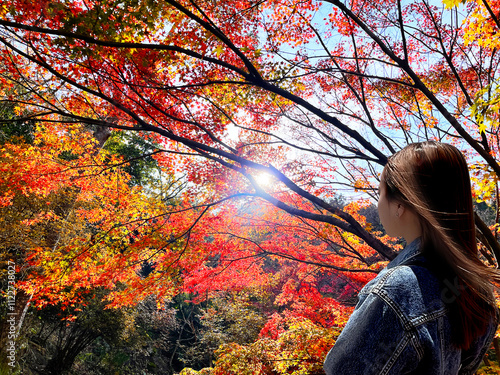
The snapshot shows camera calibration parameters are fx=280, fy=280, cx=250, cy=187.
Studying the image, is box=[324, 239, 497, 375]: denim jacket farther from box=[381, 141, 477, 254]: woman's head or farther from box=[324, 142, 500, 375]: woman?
box=[381, 141, 477, 254]: woman's head

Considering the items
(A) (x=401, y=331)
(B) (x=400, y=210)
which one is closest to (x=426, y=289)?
(A) (x=401, y=331)

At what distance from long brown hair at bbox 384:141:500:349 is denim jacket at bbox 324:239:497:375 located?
0.04m

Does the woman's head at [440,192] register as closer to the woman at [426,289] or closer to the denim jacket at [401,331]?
the woman at [426,289]

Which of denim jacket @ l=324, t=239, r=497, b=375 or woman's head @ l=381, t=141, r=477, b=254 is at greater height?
woman's head @ l=381, t=141, r=477, b=254

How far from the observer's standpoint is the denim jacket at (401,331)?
66 cm

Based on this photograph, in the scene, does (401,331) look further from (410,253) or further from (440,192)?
(440,192)

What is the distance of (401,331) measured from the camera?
0.66m

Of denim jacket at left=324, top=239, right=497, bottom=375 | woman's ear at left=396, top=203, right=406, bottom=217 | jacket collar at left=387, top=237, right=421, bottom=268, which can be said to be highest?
woman's ear at left=396, top=203, right=406, bottom=217

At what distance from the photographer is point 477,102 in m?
2.30

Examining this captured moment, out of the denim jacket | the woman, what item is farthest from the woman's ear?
the denim jacket

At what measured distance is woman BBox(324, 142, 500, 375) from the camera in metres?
0.67

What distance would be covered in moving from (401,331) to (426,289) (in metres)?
0.13

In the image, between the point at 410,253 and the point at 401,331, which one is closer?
the point at 401,331

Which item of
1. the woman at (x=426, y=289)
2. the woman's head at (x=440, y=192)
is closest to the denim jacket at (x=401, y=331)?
the woman at (x=426, y=289)
